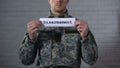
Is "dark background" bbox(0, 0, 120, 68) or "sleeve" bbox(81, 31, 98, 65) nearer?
"sleeve" bbox(81, 31, 98, 65)

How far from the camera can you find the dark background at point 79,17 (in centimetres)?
291

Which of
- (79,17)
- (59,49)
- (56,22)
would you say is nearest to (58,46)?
(59,49)

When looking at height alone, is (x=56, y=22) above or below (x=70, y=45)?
above

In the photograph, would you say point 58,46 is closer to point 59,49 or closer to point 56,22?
point 59,49

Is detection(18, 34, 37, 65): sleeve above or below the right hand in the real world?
below

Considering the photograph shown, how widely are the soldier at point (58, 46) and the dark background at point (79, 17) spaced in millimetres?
1240

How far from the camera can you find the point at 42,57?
171 centimetres

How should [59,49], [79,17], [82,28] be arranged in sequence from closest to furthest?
[82,28] < [59,49] < [79,17]

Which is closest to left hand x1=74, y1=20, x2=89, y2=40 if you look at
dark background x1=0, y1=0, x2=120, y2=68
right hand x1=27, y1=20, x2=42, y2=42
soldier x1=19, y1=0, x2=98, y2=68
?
soldier x1=19, y1=0, x2=98, y2=68

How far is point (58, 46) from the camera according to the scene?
1.70 m

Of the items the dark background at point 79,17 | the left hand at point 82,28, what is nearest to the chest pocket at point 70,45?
the left hand at point 82,28

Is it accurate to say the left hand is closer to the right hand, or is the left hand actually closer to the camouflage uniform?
the camouflage uniform

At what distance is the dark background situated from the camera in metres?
2.91

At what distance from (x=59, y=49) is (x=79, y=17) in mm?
1306
